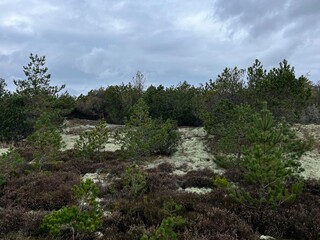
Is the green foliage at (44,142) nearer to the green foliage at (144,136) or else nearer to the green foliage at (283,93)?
the green foliage at (144,136)

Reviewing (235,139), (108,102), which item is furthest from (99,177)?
(108,102)

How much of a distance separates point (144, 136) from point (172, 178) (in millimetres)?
5854

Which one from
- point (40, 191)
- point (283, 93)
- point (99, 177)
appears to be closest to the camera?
point (40, 191)

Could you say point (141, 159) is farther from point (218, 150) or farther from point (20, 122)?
point (20, 122)

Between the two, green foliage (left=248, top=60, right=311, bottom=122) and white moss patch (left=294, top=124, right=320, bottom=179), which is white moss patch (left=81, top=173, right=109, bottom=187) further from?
green foliage (left=248, top=60, right=311, bottom=122)

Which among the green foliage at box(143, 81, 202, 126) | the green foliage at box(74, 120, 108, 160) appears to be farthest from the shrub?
the green foliage at box(143, 81, 202, 126)

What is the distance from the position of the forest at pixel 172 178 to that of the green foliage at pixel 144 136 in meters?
0.06

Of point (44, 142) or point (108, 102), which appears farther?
point (108, 102)

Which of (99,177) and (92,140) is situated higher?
(92,140)

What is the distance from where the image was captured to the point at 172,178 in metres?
14.3

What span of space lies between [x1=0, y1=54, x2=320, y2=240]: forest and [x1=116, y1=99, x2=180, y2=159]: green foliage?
0.21 feet

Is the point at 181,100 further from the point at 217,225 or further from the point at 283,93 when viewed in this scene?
the point at 217,225

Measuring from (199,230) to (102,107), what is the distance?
3790 centimetres

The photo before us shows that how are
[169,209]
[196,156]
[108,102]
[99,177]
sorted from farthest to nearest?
[108,102], [196,156], [99,177], [169,209]
